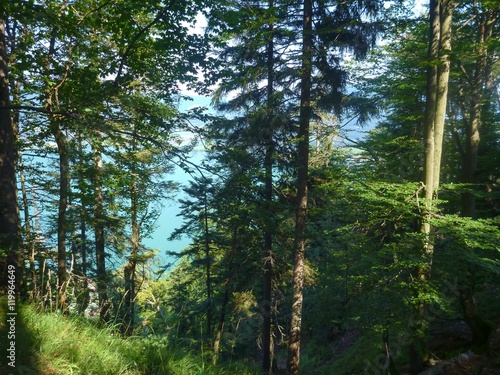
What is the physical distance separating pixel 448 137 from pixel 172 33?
45.1ft

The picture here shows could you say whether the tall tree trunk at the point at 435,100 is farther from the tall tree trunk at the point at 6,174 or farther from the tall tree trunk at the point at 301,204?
the tall tree trunk at the point at 6,174

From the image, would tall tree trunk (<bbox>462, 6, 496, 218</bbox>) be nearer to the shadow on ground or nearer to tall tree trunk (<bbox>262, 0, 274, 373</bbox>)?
tall tree trunk (<bbox>262, 0, 274, 373</bbox>)

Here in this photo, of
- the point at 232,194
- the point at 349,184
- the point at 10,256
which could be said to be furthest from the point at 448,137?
the point at 10,256

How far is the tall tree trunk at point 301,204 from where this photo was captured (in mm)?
9258

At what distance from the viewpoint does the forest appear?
14.2 ft

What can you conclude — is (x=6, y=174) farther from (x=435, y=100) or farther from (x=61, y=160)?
(x=435, y=100)

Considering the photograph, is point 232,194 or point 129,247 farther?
point 129,247

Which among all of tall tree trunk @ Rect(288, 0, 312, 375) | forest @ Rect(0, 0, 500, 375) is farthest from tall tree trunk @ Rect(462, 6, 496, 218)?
tall tree trunk @ Rect(288, 0, 312, 375)

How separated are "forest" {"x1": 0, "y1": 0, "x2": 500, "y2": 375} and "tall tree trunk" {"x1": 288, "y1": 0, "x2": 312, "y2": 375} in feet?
0.19

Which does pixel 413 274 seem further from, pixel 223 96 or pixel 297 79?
pixel 223 96

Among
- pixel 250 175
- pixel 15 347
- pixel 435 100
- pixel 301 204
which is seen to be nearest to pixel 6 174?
pixel 15 347

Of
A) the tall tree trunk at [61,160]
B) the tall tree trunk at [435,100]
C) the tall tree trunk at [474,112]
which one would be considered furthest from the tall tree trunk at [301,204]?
the tall tree trunk at [61,160]

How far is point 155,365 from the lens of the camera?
3352 mm

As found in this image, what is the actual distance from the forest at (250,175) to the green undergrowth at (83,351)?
2 cm
